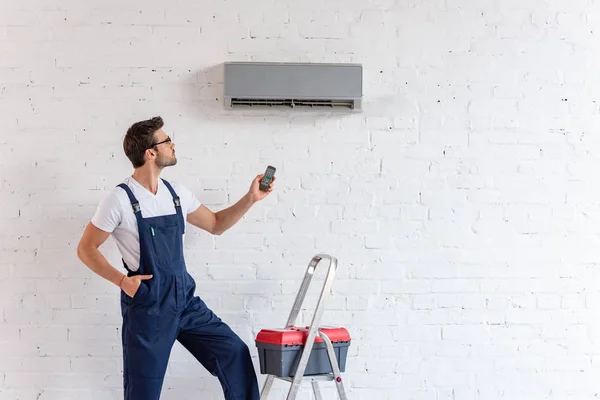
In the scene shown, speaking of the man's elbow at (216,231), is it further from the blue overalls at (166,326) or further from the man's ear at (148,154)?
the man's ear at (148,154)

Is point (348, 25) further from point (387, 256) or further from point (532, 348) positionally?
point (532, 348)

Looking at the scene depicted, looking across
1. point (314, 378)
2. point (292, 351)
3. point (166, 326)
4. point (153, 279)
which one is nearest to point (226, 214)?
point (153, 279)

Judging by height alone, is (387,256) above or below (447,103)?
below

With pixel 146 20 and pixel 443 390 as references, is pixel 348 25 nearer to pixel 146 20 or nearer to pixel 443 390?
pixel 146 20

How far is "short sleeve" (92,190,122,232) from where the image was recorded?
3125 millimetres

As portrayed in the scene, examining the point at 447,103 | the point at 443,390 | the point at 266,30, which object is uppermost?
the point at 266,30

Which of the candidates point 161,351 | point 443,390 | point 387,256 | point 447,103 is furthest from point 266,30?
point 443,390

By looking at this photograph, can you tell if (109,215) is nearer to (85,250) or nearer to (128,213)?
(128,213)

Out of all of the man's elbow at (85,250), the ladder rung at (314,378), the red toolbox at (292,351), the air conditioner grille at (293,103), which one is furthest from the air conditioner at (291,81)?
the ladder rung at (314,378)

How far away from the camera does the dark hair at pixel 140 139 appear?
10.7 ft

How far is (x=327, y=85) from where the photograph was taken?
357 cm

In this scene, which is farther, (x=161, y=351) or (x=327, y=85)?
(x=327, y=85)

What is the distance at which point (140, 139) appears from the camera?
325 cm

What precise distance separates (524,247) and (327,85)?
131 cm
